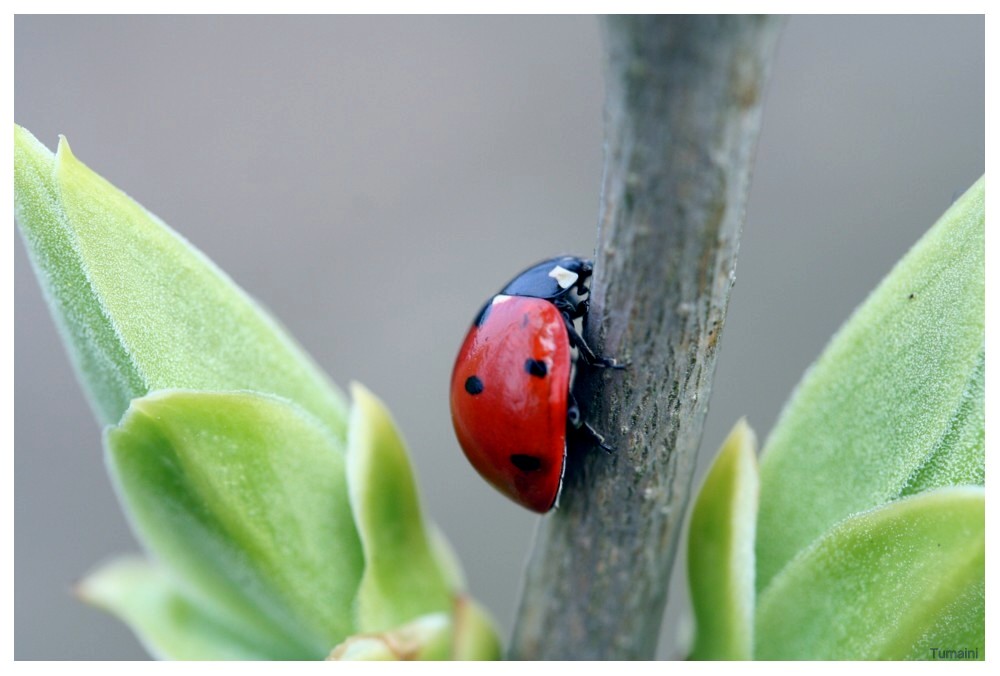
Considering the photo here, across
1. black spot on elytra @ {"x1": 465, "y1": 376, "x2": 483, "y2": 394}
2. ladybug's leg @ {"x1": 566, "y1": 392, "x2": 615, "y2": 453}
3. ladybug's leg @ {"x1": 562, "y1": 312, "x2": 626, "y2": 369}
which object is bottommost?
ladybug's leg @ {"x1": 566, "y1": 392, "x2": 615, "y2": 453}

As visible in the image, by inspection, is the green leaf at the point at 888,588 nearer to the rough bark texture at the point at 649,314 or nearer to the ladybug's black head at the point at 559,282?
the rough bark texture at the point at 649,314

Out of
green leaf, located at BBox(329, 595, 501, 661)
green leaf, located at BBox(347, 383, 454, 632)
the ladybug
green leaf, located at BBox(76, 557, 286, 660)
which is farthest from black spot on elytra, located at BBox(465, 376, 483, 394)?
green leaf, located at BBox(76, 557, 286, 660)

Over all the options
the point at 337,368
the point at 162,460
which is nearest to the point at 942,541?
the point at 162,460

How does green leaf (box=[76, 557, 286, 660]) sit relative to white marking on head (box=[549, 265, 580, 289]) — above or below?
below

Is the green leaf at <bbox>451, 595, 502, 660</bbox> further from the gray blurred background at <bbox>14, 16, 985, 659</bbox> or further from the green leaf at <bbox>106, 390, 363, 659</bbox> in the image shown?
the gray blurred background at <bbox>14, 16, 985, 659</bbox>

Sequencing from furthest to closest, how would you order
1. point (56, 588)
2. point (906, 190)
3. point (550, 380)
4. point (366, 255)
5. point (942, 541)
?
1. point (366, 255)
2. point (56, 588)
3. point (906, 190)
4. point (550, 380)
5. point (942, 541)

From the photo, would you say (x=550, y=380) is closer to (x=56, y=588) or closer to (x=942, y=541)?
(x=942, y=541)
